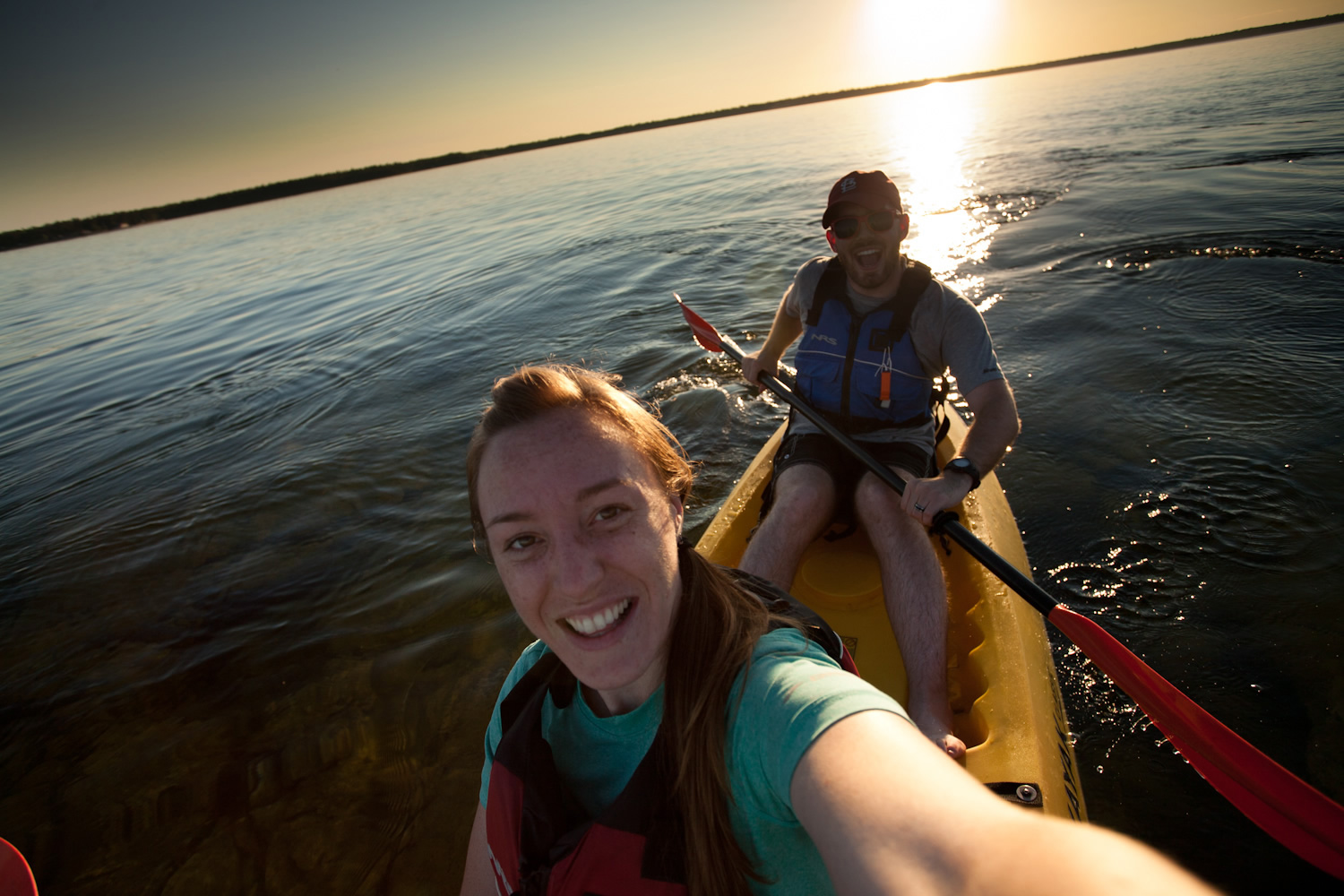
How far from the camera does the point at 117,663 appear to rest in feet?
14.1

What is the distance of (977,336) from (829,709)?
2.58m

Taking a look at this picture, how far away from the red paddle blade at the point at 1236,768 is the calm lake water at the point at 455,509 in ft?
2.94

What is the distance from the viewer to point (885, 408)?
11.1ft

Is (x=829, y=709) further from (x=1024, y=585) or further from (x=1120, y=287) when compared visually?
(x=1120, y=287)

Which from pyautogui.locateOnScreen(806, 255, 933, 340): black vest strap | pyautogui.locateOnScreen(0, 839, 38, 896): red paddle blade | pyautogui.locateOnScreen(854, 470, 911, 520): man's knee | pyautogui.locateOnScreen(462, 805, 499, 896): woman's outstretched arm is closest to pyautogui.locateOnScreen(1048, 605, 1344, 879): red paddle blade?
pyautogui.locateOnScreen(854, 470, 911, 520): man's knee

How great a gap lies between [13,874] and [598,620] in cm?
273

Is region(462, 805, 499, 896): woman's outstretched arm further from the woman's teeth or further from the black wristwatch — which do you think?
the black wristwatch

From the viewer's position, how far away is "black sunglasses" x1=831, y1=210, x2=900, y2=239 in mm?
3158

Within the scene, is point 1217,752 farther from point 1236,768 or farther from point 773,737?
point 773,737

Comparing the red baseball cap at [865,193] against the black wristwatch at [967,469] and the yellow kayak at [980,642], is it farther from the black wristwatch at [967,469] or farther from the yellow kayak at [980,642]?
the yellow kayak at [980,642]

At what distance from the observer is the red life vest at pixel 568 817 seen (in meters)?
1.20

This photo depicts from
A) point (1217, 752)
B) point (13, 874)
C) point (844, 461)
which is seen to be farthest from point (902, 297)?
point (13, 874)

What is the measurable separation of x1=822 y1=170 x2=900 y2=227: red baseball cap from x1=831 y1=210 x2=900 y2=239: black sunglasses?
4cm

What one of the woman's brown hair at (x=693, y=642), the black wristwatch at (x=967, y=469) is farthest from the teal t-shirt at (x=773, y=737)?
the black wristwatch at (x=967, y=469)
